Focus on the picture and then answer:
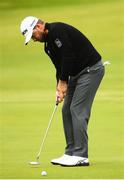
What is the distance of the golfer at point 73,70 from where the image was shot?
851 centimetres

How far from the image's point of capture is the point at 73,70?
865 cm

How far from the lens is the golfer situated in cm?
851

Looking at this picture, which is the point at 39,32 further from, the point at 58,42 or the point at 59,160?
the point at 59,160

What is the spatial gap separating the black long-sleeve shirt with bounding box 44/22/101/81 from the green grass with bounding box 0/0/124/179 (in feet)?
3.61

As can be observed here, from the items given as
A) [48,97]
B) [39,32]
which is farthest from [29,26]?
[48,97]

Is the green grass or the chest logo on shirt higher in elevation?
the chest logo on shirt

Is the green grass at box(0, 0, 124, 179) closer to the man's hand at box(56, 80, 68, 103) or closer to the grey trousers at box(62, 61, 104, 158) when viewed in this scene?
the grey trousers at box(62, 61, 104, 158)

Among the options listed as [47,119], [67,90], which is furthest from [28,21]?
[47,119]

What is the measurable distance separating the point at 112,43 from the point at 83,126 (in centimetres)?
1566

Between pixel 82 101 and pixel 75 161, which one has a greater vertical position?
pixel 82 101

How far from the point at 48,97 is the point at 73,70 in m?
8.00

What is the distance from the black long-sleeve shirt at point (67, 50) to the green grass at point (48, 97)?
3.61 ft

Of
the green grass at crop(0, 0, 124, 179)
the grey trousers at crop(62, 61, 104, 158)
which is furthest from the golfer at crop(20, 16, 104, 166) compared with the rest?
the green grass at crop(0, 0, 124, 179)

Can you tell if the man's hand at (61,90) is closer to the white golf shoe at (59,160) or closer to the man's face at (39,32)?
the man's face at (39,32)
